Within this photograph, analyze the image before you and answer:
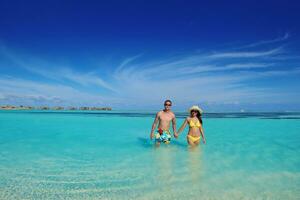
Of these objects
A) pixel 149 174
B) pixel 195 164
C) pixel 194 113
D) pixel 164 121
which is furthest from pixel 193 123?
pixel 149 174

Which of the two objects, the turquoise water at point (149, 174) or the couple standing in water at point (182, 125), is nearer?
the turquoise water at point (149, 174)

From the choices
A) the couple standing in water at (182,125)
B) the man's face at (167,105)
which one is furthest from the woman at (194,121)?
the man's face at (167,105)

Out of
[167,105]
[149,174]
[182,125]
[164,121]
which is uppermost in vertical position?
[167,105]

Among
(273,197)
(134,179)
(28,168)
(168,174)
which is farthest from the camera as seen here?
(28,168)

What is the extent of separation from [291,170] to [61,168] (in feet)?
17.2

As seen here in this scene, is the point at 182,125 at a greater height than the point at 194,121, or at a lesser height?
lesser

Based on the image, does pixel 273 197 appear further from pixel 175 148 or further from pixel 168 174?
pixel 175 148

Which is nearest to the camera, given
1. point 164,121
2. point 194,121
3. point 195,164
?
point 195,164

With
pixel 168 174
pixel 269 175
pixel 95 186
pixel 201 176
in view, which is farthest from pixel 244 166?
pixel 95 186

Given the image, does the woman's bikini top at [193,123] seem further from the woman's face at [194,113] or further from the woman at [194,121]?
the woman's face at [194,113]

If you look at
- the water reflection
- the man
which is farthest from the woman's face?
the water reflection

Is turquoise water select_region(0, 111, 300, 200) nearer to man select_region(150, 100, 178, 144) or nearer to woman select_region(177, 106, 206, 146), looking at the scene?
man select_region(150, 100, 178, 144)

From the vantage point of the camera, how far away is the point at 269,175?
17.9 feet

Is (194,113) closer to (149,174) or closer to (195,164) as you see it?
(195,164)
